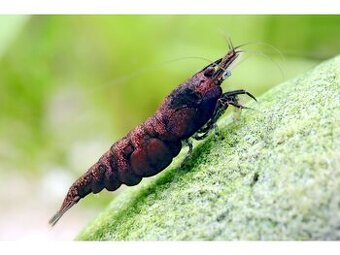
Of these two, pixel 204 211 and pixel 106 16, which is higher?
pixel 106 16

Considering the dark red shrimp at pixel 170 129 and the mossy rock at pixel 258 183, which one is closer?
the mossy rock at pixel 258 183

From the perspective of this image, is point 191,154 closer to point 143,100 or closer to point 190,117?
point 190,117

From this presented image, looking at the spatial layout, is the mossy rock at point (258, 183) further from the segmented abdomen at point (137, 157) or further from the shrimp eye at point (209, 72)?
the shrimp eye at point (209, 72)

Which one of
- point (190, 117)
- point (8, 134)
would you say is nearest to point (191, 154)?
point (190, 117)
